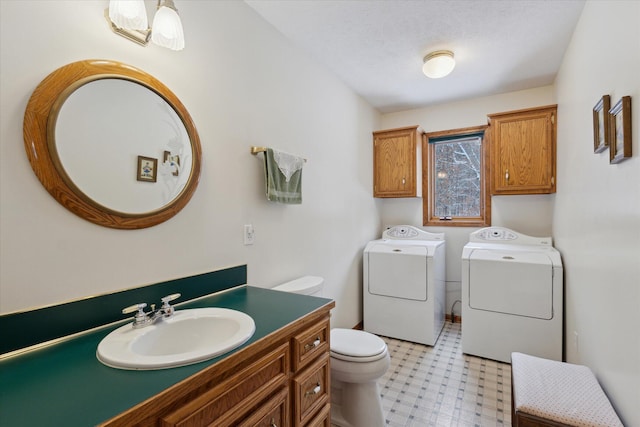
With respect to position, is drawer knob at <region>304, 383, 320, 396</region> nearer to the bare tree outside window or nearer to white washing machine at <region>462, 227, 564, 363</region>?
white washing machine at <region>462, 227, 564, 363</region>

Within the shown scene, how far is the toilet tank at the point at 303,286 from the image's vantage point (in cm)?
195

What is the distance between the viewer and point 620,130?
3.87ft

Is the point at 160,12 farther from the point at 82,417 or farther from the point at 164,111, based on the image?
the point at 82,417

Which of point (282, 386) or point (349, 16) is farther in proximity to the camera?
point (349, 16)

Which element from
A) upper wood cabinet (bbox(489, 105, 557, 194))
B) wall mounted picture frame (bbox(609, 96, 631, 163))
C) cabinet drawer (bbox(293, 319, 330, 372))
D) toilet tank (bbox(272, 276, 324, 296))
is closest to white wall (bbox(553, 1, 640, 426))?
wall mounted picture frame (bbox(609, 96, 631, 163))

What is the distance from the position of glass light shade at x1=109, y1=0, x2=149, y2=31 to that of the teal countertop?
113 centimetres

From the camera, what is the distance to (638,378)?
1.03 metres

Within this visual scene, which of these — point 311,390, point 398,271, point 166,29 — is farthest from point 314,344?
point 398,271

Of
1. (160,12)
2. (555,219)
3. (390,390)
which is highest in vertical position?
(160,12)

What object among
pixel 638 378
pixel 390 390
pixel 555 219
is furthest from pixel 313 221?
pixel 555 219

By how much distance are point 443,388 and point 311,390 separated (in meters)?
1.39

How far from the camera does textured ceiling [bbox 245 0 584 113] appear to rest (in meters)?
1.85

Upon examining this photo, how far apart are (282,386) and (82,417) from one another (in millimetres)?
647

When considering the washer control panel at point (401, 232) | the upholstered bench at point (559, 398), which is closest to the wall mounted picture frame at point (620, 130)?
the upholstered bench at point (559, 398)
